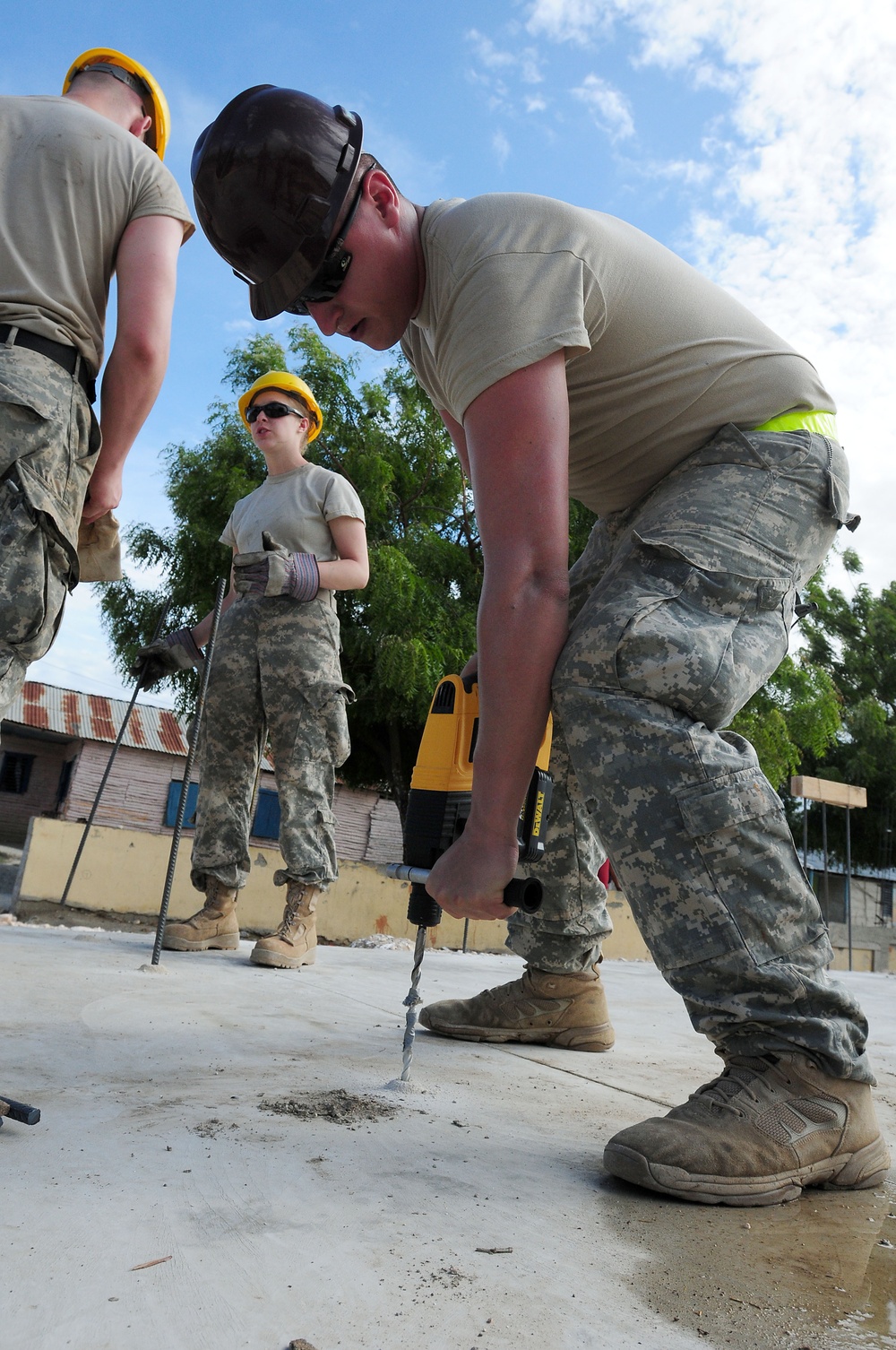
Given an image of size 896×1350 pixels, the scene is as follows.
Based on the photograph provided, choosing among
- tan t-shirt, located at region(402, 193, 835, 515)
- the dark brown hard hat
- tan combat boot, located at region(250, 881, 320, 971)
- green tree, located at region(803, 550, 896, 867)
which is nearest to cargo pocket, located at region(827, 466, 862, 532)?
tan t-shirt, located at region(402, 193, 835, 515)

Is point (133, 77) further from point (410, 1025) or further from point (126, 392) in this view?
point (410, 1025)

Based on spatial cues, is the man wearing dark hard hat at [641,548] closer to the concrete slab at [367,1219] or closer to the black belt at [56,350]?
the concrete slab at [367,1219]

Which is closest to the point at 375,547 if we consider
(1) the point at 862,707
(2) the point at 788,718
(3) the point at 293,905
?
(2) the point at 788,718

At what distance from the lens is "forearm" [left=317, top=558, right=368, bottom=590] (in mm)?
3408

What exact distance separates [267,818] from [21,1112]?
18142 millimetres

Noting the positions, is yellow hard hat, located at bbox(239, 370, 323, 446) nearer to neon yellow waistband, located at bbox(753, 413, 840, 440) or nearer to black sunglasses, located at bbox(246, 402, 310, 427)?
black sunglasses, located at bbox(246, 402, 310, 427)

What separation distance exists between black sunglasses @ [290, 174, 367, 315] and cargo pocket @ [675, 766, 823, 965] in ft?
3.41

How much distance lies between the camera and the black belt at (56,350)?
1861 millimetres

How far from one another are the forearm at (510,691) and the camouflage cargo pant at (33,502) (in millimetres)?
1013

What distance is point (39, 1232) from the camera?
895 mm

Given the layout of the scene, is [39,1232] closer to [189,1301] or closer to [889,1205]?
[189,1301]

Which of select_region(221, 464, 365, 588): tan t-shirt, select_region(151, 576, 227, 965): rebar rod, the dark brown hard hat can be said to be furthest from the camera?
select_region(221, 464, 365, 588): tan t-shirt

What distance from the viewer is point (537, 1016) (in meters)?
2.15

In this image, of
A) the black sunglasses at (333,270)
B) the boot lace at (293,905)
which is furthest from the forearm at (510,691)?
the boot lace at (293,905)
